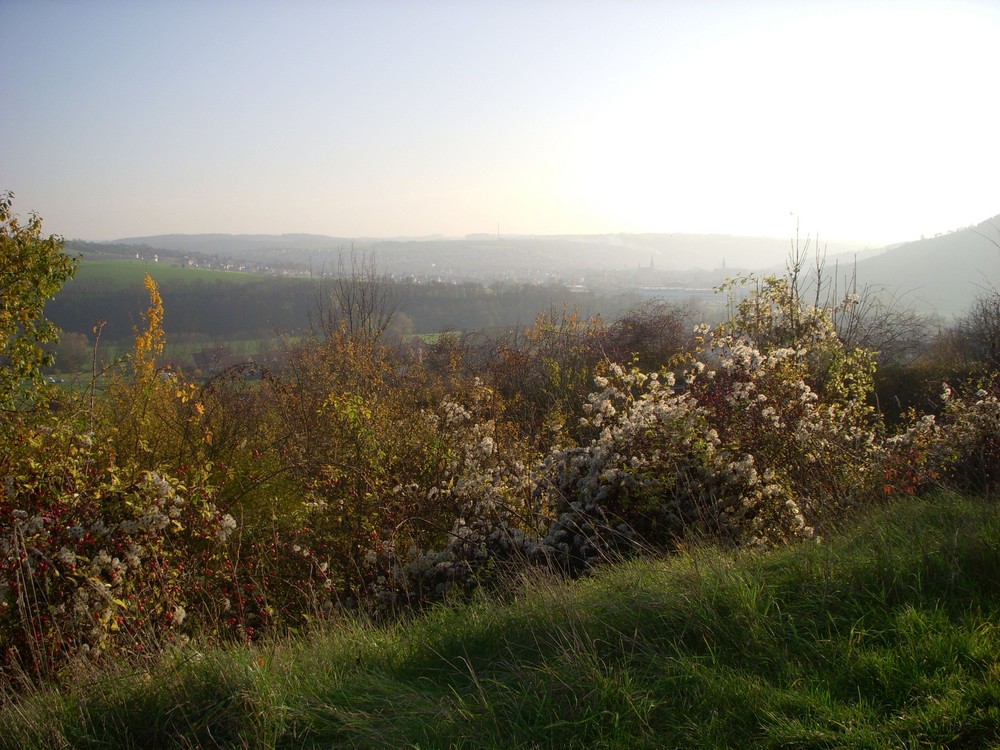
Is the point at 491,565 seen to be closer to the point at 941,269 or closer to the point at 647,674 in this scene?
the point at 647,674

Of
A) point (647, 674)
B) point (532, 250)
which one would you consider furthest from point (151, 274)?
point (532, 250)

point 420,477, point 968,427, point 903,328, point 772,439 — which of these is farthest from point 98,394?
point 903,328

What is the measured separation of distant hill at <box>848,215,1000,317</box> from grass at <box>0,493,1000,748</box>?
3494 centimetres

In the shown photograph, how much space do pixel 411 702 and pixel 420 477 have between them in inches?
174

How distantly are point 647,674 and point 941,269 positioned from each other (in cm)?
4703

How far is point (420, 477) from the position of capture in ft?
24.3

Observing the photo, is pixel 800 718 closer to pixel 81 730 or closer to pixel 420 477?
pixel 81 730

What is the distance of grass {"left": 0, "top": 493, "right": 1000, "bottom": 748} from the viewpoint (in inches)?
105

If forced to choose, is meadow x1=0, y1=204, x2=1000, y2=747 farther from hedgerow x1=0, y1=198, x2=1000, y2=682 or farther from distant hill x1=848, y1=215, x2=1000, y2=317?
distant hill x1=848, y1=215, x2=1000, y2=317

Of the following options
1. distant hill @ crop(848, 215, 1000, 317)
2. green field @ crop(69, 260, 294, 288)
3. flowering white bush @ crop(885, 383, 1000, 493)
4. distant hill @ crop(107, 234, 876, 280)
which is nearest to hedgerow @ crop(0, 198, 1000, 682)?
flowering white bush @ crop(885, 383, 1000, 493)

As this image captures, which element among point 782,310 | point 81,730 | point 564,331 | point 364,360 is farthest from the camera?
point 564,331

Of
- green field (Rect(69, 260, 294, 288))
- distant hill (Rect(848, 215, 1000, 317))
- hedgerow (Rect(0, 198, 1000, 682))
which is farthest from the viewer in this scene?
green field (Rect(69, 260, 294, 288))

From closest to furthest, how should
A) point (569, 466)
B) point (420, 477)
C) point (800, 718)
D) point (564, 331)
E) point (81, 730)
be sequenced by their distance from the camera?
Result: point (800, 718), point (81, 730), point (569, 466), point (420, 477), point (564, 331)

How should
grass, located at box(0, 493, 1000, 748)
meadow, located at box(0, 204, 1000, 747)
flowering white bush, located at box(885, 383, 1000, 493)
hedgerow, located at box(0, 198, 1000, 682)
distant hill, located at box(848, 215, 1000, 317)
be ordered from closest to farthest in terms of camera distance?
grass, located at box(0, 493, 1000, 748)
meadow, located at box(0, 204, 1000, 747)
hedgerow, located at box(0, 198, 1000, 682)
flowering white bush, located at box(885, 383, 1000, 493)
distant hill, located at box(848, 215, 1000, 317)
